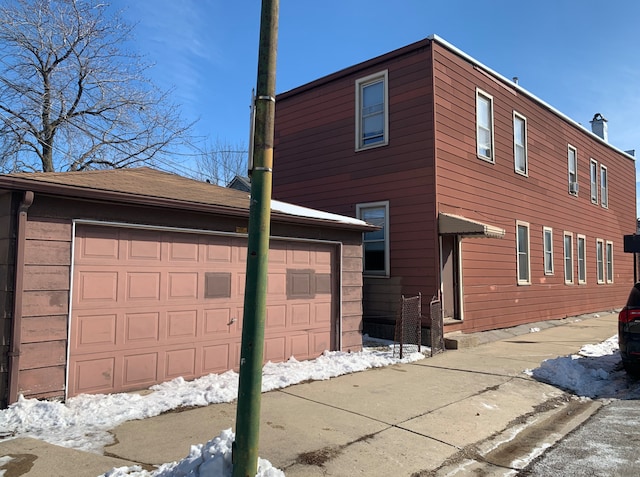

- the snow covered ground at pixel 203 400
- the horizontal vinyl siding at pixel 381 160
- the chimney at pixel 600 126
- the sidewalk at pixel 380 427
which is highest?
the chimney at pixel 600 126

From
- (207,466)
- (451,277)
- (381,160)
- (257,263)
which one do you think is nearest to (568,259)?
(451,277)

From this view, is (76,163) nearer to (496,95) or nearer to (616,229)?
(496,95)

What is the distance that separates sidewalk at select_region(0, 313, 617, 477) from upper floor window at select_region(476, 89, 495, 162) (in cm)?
663

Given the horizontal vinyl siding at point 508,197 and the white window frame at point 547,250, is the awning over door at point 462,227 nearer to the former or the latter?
the horizontal vinyl siding at point 508,197

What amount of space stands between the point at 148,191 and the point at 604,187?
20.4 metres

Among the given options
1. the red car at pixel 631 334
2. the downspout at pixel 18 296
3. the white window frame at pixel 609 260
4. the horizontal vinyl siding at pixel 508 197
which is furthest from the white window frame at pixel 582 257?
the downspout at pixel 18 296

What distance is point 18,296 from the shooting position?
5.64 meters

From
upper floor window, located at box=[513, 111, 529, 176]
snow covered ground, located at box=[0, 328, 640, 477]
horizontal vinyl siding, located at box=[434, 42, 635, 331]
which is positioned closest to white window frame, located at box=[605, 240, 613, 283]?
horizontal vinyl siding, located at box=[434, 42, 635, 331]

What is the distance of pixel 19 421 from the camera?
517cm

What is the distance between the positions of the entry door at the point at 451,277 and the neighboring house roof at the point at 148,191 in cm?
266

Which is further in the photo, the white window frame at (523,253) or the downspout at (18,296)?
the white window frame at (523,253)

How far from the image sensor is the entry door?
11.7 metres

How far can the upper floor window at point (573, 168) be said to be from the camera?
17933 mm

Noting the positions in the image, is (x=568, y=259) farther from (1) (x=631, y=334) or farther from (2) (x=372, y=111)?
(1) (x=631, y=334)
